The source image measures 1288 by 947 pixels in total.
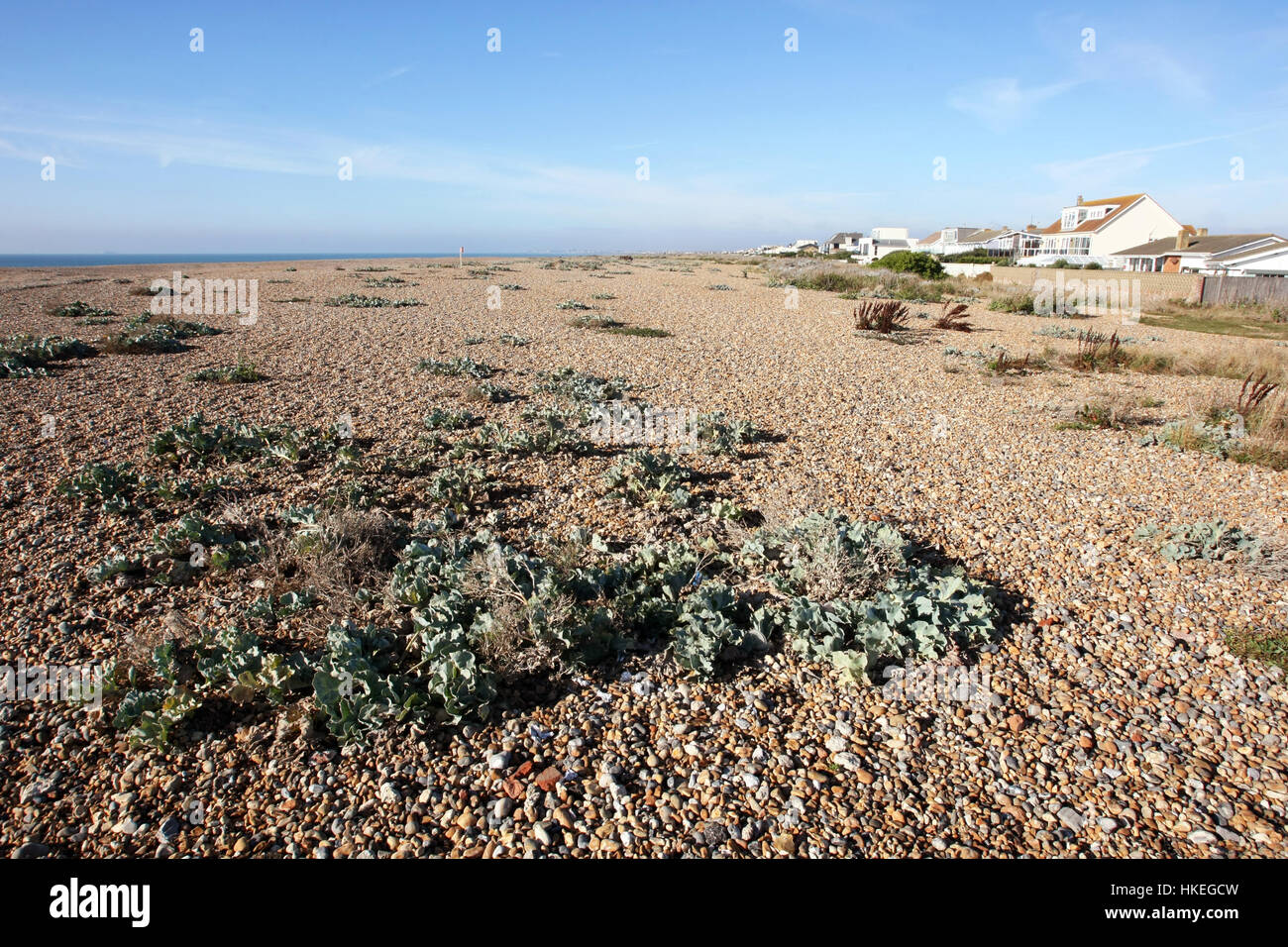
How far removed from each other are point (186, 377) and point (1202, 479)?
12.6m

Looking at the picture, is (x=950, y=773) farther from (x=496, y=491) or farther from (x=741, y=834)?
(x=496, y=491)

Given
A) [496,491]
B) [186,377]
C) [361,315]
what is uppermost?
[361,315]

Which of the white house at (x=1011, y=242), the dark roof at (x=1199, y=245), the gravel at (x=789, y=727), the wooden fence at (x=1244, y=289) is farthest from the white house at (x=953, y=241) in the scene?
the gravel at (x=789, y=727)

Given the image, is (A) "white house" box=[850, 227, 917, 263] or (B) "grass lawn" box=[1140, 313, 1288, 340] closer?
(B) "grass lawn" box=[1140, 313, 1288, 340]

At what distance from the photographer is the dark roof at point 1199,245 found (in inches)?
1890

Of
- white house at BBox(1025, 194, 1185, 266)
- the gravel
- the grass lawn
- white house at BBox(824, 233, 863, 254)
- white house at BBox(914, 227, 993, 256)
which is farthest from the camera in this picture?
white house at BBox(824, 233, 863, 254)

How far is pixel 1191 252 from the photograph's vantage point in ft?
161

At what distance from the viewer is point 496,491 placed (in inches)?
234

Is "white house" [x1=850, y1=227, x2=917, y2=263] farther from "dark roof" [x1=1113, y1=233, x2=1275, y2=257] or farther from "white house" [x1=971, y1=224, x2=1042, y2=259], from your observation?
"dark roof" [x1=1113, y1=233, x2=1275, y2=257]

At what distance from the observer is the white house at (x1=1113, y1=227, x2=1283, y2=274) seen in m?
46.4

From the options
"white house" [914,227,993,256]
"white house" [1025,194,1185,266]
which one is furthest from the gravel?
"white house" [914,227,993,256]

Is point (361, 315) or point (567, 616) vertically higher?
point (361, 315)
